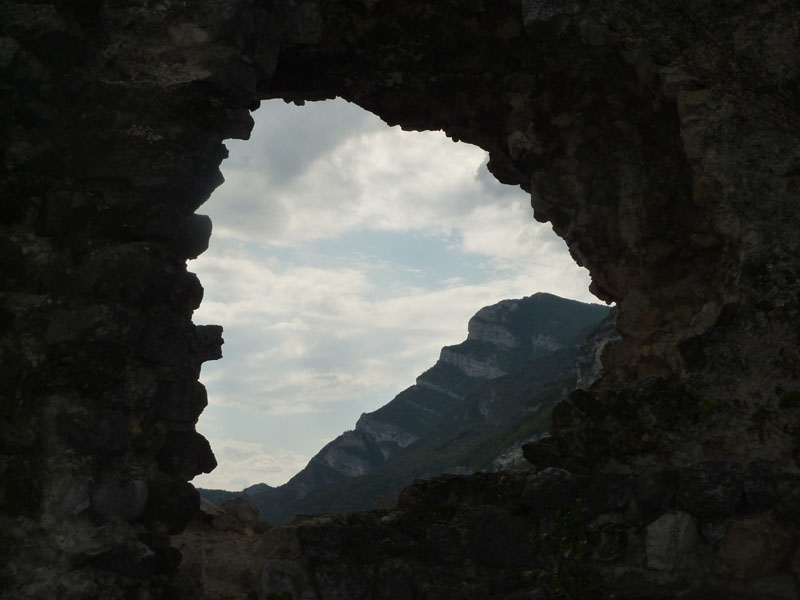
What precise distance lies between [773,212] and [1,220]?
13.5 ft

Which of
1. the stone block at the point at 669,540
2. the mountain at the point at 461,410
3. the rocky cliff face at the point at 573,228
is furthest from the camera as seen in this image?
the mountain at the point at 461,410

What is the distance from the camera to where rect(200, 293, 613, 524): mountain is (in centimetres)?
5094

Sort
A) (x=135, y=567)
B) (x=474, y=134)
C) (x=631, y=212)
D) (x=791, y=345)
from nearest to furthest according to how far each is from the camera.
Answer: (x=135, y=567)
(x=791, y=345)
(x=631, y=212)
(x=474, y=134)

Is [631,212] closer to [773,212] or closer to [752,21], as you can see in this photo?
[773,212]

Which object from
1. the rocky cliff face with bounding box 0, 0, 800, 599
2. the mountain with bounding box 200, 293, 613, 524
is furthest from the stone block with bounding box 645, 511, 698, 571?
the mountain with bounding box 200, 293, 613, 524

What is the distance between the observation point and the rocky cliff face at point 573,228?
389 centimetres

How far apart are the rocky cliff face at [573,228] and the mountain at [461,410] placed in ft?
125

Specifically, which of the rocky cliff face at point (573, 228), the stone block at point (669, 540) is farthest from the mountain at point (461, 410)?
the stone block at point (669, 540)

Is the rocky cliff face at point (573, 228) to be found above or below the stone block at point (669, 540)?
above

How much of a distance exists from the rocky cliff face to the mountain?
38.2m

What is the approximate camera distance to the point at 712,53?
479cm

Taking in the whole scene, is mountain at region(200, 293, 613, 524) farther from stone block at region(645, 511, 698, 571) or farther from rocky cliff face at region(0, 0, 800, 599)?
stone block at region(645, 511, 698, 571)

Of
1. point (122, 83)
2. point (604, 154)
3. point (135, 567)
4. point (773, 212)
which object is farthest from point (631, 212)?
point (135, 567)

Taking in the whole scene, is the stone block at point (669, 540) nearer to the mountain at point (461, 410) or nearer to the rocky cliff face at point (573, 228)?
the rocky cliff face at point (573, 228)
